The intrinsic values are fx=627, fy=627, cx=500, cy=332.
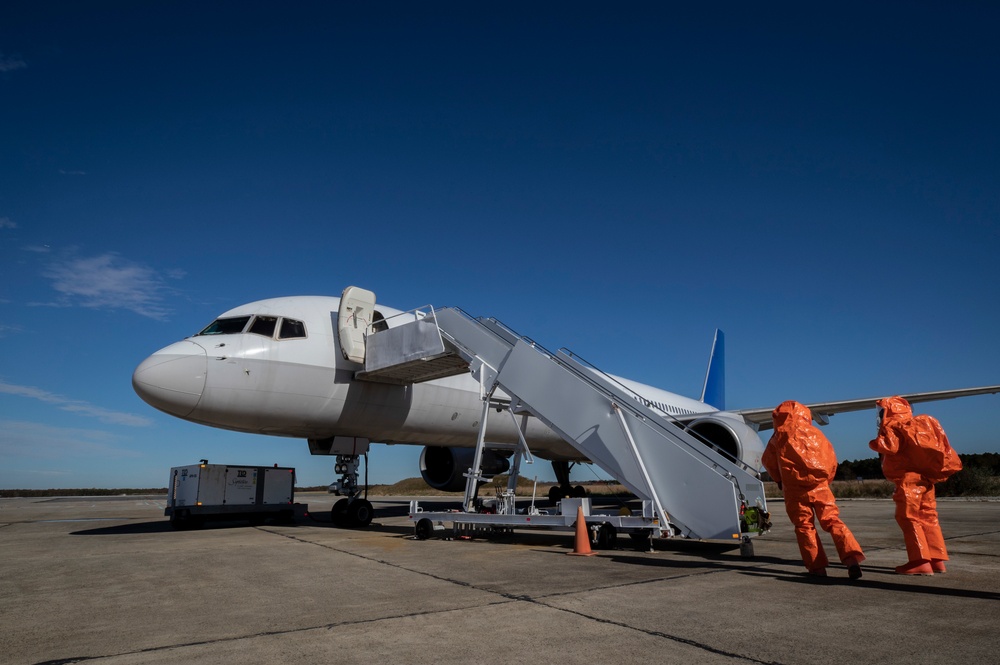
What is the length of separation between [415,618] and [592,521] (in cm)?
497

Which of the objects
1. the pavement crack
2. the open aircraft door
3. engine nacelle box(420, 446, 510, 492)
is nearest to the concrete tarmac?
the pavement crack

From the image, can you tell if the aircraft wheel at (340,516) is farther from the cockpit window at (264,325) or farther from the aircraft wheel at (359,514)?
the cockpit window at (264,325)

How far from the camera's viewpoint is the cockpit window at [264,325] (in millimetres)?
11414

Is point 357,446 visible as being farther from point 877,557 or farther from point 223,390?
point 877,557

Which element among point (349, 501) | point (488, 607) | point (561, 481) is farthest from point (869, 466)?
point (488, 607)

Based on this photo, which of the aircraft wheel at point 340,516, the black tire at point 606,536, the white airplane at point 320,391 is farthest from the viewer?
the aircraft wheel at point 340,516

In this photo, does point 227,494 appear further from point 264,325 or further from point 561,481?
point 561,481

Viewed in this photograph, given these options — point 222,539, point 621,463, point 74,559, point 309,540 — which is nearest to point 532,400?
point 621,463

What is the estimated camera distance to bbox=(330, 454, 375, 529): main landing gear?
42.0 ft

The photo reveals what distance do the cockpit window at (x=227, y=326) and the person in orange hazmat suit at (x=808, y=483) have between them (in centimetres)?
907

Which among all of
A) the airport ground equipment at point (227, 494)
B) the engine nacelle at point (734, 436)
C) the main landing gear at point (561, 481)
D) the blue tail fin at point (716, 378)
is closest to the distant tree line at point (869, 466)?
the blue tail fin at point (716, 378)

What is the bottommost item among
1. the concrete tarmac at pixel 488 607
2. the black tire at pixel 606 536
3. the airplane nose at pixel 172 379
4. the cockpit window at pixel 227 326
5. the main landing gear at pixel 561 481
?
the concrete tarmac at pixel 488 607

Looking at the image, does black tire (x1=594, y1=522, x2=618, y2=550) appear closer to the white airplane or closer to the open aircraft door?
the white airplane

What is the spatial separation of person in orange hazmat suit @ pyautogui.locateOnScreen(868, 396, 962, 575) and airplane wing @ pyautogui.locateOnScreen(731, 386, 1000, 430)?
10.2 meters
